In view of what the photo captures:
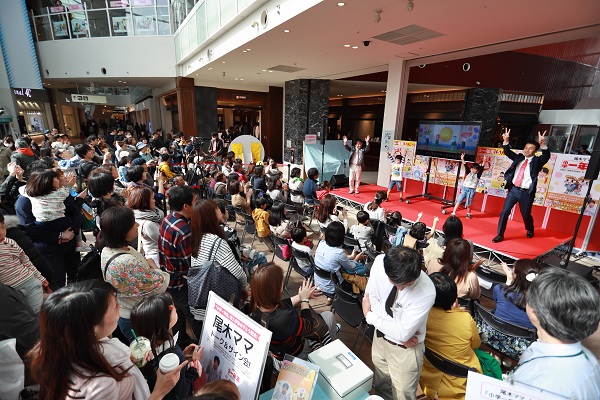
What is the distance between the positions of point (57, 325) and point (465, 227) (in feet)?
19.6

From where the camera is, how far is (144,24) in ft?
39.4

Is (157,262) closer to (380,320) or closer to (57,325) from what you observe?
(57,325)

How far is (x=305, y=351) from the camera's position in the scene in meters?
1.89

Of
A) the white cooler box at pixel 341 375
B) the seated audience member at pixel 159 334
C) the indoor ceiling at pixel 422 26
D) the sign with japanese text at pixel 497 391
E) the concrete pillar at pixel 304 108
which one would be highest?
the indoor ceiling at pixel 422 26

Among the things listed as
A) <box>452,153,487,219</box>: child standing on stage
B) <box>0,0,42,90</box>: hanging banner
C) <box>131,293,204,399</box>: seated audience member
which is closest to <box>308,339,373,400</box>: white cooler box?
<box>131,293,204,399</box>: seated audience member

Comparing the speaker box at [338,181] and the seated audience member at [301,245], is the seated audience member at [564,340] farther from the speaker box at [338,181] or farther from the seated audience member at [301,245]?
the speaker box at [338,181]

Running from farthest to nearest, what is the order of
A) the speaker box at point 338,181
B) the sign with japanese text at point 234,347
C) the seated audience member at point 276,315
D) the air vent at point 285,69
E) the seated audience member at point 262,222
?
→ the air vent at point 285,69
the speaker box at point 338,181
the seated audience member at point 262,222
the seated audience member at point 276,315
the sign with japanese text at point 234,347

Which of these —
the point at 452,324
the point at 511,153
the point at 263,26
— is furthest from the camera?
the point at 263,26

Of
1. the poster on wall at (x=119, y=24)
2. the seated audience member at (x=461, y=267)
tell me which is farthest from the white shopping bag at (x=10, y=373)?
the poster on wall at (x=119, y=24)

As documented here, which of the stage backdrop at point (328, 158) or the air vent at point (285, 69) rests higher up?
the air vent at point (285, 69)

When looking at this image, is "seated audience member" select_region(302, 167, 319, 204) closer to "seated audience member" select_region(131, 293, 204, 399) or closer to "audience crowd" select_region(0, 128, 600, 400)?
"audience crowd" select_region(0, 128, 600, 400)

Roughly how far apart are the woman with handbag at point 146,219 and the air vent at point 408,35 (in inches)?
196

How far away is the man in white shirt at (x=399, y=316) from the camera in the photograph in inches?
58.9

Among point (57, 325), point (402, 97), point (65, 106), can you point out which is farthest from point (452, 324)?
point (65, 106)
